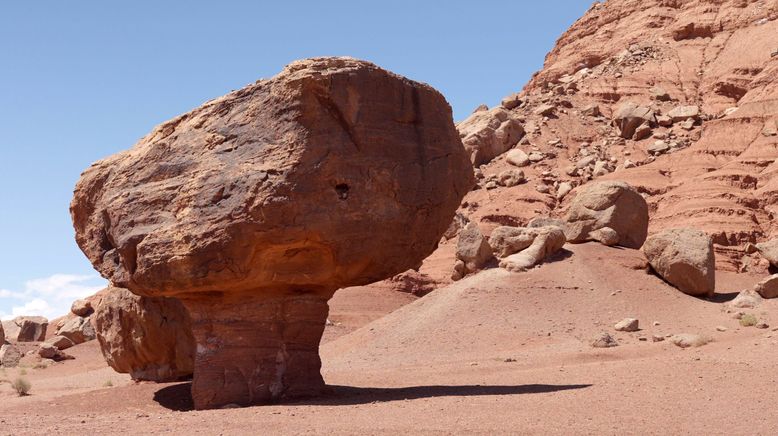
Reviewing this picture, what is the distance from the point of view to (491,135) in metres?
46.7

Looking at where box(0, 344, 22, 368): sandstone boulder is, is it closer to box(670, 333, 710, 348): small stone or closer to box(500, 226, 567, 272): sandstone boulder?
box(500, 226, 567, 272): sandstone boulder

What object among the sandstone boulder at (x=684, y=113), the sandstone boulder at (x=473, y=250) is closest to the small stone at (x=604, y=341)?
the sandstone boulder at (x=473, y=250)

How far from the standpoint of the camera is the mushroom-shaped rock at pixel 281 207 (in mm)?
12172

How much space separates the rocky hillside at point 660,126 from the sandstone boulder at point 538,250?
26.7ft

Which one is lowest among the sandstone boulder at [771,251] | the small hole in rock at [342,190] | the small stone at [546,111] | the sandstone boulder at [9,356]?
the sandstone boulder at [9,356]

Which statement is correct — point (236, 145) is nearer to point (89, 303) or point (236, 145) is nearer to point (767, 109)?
point (89, 303)

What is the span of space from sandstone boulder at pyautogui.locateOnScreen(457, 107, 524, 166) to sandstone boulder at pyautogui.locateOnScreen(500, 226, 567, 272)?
63.0 feet

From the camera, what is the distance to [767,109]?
4103 cm

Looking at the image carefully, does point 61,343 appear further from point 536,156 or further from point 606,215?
point 536,156

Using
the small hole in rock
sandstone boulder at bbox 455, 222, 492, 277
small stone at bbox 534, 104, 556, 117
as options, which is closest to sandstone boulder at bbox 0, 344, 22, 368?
sandstone boulder at bbox 455, 222, 492, 277

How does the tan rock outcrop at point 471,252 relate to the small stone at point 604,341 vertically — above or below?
above

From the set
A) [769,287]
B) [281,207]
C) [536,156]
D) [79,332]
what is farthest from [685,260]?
[79,332]

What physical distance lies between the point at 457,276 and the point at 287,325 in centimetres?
Result: 1537

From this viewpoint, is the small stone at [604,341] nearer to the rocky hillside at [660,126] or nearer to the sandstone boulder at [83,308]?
the rocky hillside at [660,126]
